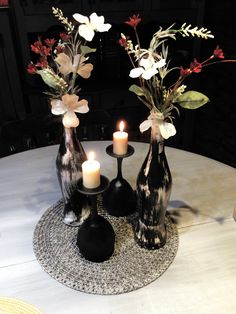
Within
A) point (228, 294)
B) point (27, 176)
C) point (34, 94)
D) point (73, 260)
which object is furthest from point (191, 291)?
point (34, 94)

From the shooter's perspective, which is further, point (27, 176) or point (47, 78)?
point (27, 176)

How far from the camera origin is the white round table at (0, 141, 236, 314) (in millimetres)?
726

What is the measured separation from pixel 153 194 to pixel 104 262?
0.22 metres

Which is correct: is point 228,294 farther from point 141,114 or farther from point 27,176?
point 141,114

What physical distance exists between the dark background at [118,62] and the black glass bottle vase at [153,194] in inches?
41.4

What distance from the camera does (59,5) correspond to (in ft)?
7.18

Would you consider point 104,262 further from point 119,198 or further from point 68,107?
point 68,107

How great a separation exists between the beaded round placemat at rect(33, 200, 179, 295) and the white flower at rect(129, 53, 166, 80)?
1.55 feet

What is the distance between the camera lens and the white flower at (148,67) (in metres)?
0.65

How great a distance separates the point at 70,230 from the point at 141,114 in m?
1.88

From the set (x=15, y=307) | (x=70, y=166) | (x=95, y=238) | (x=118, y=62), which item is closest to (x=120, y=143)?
(x=70, y=166)

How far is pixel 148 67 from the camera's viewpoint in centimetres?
66

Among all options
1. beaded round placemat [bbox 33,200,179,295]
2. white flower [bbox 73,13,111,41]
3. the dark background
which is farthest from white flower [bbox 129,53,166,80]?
the dark background

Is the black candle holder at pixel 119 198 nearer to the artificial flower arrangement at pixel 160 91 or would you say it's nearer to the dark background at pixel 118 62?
the artificial flower arrangement at pixel 160 91
